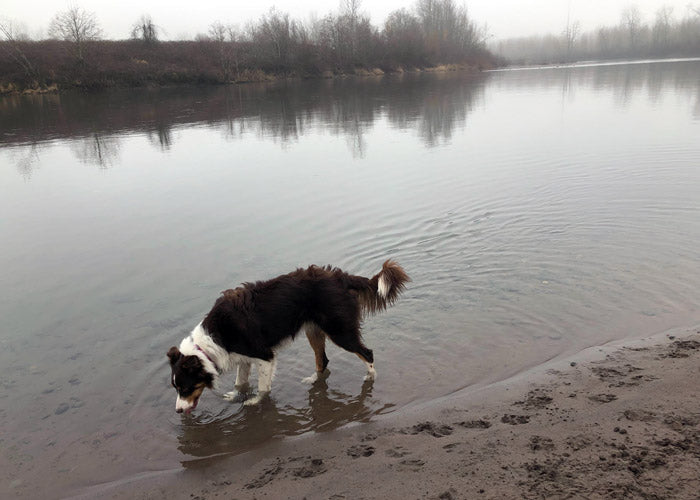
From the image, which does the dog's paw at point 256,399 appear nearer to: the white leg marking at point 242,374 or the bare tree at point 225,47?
the white leg marking at point 242,374

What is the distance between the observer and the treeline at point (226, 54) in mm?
53938

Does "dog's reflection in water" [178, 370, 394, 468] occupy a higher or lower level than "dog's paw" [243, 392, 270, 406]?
lower

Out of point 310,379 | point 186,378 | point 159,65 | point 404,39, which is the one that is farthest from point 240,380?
point 404,39

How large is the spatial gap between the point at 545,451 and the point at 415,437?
1063 mm

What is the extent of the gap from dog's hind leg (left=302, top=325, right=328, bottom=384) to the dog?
1 cm

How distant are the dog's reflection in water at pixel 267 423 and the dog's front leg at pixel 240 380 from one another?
0.95ft

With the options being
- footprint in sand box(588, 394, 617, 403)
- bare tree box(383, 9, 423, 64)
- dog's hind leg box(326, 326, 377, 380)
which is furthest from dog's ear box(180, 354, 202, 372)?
bare tree box(383, 9, 423, 64)

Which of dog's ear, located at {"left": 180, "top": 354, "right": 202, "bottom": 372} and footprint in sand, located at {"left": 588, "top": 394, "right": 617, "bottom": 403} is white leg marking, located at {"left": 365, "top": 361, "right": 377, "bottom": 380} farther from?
footprint in sand, located at {"left": 588, "top": 394, "right": 617, "bottom": 403}

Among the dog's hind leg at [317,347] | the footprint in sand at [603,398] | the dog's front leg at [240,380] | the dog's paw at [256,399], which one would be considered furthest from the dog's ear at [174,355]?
the footprint in sand at [603,398]

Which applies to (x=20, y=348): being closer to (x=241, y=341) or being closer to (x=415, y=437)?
(x=241, y=341)

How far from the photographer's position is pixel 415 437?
14.2 feet

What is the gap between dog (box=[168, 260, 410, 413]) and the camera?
4.98 meters

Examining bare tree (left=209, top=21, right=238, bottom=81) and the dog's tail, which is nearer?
the dog's tail

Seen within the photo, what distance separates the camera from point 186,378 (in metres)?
4.88
